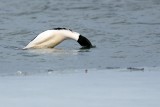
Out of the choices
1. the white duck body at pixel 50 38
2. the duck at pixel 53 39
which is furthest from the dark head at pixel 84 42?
the white duck body at pixel 50 38

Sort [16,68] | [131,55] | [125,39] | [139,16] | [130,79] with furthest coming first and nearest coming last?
1. [139,16]
2. [125,39]
3. [131,55]
4. [16,68]
5. [130,79]

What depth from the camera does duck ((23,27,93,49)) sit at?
15758mm

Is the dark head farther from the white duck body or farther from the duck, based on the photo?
the white duck body

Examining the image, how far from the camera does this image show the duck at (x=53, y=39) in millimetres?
15758

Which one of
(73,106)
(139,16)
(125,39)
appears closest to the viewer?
(73,106)

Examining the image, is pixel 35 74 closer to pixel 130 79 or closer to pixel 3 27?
pixel 130 79

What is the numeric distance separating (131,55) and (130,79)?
3649 mm

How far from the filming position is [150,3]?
23984 mm

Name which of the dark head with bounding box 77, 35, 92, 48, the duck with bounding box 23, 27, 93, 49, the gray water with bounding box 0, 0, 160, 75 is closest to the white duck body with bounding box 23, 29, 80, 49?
the duck with bounding box 23, 27, 93, 49

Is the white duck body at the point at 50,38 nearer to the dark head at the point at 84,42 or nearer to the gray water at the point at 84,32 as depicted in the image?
the dark head at the point at 84,42

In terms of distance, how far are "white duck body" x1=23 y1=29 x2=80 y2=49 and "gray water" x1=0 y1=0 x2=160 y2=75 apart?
8.4 inches

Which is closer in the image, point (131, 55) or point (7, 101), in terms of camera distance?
point (7, 101)

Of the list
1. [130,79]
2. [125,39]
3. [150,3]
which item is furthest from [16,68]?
[150,3]

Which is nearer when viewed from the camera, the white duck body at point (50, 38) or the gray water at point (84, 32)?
the gray water at point (84, 32)
